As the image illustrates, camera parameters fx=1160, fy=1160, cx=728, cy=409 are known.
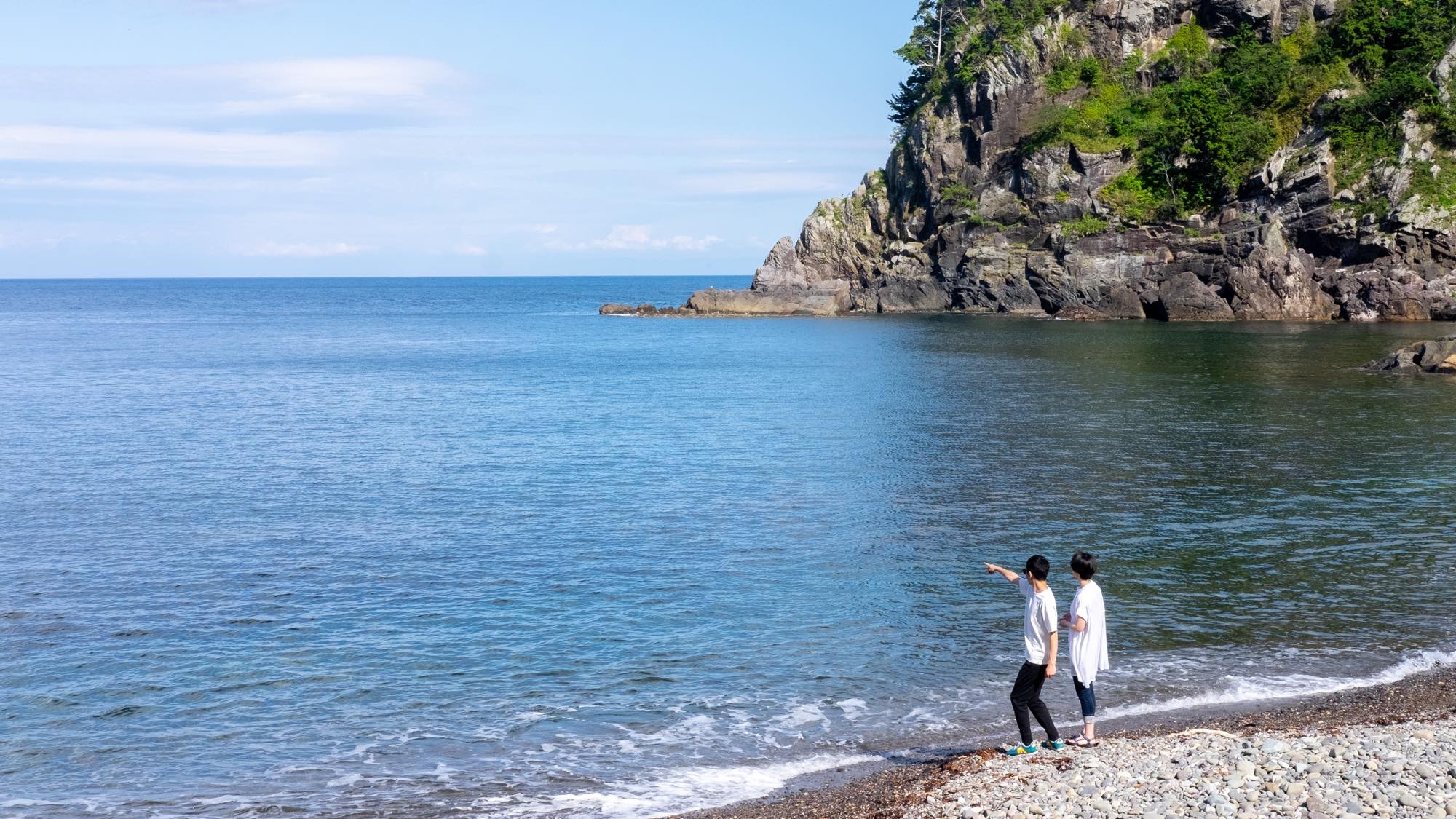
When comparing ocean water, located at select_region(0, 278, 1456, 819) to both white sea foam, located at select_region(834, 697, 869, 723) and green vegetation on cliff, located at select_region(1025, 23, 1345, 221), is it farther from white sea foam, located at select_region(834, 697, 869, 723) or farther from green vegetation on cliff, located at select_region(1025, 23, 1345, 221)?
green vegetation on cliff, located at select_region(1025, 23, 1345, 221)

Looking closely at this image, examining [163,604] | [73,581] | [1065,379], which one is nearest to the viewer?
[163,604]

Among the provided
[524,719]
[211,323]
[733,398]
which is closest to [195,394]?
[733,398]

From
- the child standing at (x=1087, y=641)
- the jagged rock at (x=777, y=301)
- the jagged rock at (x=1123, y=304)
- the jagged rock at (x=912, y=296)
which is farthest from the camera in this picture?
the jagged rock at (x=777, y=301)

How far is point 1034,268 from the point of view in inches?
4306

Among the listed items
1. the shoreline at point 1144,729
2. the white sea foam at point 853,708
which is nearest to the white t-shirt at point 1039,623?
the shoreline at point 1144,729

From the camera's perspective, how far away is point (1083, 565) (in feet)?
45.3

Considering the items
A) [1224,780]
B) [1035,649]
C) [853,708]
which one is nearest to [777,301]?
[853,708]

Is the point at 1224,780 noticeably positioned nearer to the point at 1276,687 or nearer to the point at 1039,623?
the point at 1039,623

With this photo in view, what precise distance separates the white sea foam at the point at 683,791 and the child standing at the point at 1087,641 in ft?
9.96

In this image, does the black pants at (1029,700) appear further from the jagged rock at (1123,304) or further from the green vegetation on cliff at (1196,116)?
the green vegetation on cliff at (1196,116)

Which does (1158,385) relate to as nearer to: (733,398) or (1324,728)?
(733,398)

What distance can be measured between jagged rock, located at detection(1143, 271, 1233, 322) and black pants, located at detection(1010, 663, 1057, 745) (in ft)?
291

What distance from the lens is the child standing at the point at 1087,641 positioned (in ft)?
46.7

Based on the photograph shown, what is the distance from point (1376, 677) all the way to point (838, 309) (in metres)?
113
